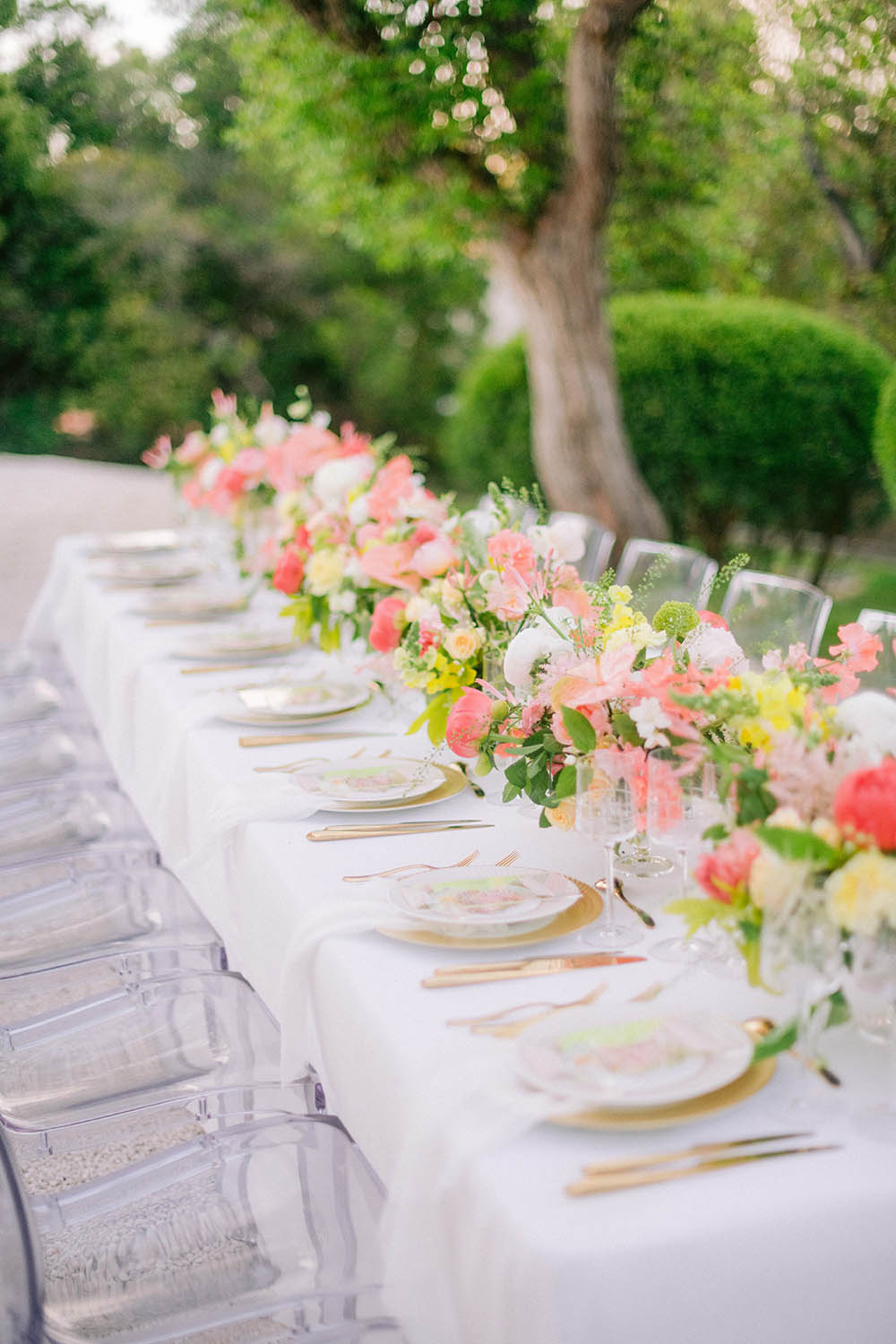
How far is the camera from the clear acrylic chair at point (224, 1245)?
150 centimetres

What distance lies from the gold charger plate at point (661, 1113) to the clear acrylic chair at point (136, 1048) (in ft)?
3.16

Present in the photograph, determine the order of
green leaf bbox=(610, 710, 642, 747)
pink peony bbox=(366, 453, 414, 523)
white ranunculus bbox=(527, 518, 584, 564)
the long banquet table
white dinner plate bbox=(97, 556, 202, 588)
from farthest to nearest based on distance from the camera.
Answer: white dinner plate bbox=(97, 556, 202, 588)
pink peony bbox=(366, 453, 414, 523)
white ranunculus bbox=(527, 518, 584, 564)
green leaf bbox=(610, 710, 642, 747)
the long banquet table

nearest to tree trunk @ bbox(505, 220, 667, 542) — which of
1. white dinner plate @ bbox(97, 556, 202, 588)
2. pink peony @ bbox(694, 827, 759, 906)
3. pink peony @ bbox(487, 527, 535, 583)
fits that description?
white dinner plate @ bbox(97, 556, 202, 588)

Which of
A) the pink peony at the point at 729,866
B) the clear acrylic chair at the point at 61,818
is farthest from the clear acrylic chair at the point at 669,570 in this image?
the pink peony at the point at 729,866

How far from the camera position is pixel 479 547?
2.45m

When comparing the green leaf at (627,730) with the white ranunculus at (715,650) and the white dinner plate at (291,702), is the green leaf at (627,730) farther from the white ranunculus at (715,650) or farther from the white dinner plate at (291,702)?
the white dinner plate at (291,702)

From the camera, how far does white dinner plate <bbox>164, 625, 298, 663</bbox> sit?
3.21 meters

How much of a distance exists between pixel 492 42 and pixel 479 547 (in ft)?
15.4

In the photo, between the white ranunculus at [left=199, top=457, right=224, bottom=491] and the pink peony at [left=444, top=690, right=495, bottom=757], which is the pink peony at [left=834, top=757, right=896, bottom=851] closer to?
the pink peony at [left=444, top=690, right=495, bottom=757]

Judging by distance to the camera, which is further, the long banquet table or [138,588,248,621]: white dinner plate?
[138,588,248,621]: white dinner plate

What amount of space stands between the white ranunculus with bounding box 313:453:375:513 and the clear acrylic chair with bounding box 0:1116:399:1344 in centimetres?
166

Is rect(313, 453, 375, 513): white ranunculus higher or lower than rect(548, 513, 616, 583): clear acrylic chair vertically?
higher

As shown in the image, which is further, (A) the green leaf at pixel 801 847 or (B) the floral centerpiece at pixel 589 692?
(B) the floral centerpiece at pixel 589 692

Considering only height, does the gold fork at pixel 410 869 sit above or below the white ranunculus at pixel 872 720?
below
